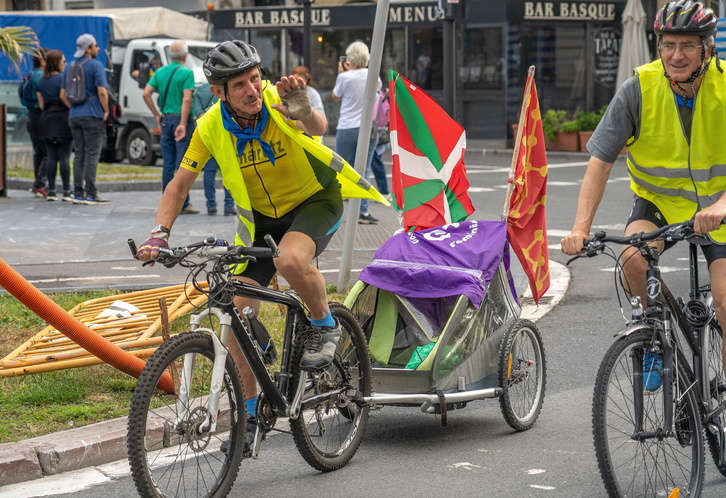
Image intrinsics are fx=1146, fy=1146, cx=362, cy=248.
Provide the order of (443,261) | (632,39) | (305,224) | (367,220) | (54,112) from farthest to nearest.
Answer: (632,39) < (54,112) < (367,220) < (443,261) < (305,224)

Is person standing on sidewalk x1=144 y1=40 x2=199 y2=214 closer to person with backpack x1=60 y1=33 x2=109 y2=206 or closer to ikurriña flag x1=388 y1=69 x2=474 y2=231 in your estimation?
person with backpack x1=60 y1=33 x2=109 y2=206

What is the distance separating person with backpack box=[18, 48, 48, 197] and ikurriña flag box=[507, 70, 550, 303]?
10.4 m

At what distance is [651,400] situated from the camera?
4.06 m

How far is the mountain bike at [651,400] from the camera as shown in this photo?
13.0 ft

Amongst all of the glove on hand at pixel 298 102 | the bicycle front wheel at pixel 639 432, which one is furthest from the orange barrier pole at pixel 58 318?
the bicycle front wheel at pixel 639 432

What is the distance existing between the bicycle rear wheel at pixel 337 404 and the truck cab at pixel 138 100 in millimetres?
16366

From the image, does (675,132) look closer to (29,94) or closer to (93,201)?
(93,201)

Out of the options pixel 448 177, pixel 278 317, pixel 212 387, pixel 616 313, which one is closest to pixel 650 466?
pixel 212 387

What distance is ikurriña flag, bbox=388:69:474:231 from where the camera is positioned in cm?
602

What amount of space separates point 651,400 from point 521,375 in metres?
1.42

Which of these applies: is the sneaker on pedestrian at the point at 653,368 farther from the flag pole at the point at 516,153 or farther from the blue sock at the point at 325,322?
the flag pole at the point at 516,153

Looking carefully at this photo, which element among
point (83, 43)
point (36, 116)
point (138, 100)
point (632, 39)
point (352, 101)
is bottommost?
point (36, 116)

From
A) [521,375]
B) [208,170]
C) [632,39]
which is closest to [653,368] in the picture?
[521,375]

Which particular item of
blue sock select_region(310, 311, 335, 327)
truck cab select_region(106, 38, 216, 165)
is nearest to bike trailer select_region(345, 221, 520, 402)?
blue sock select_region(310, 311, 335, 327)
